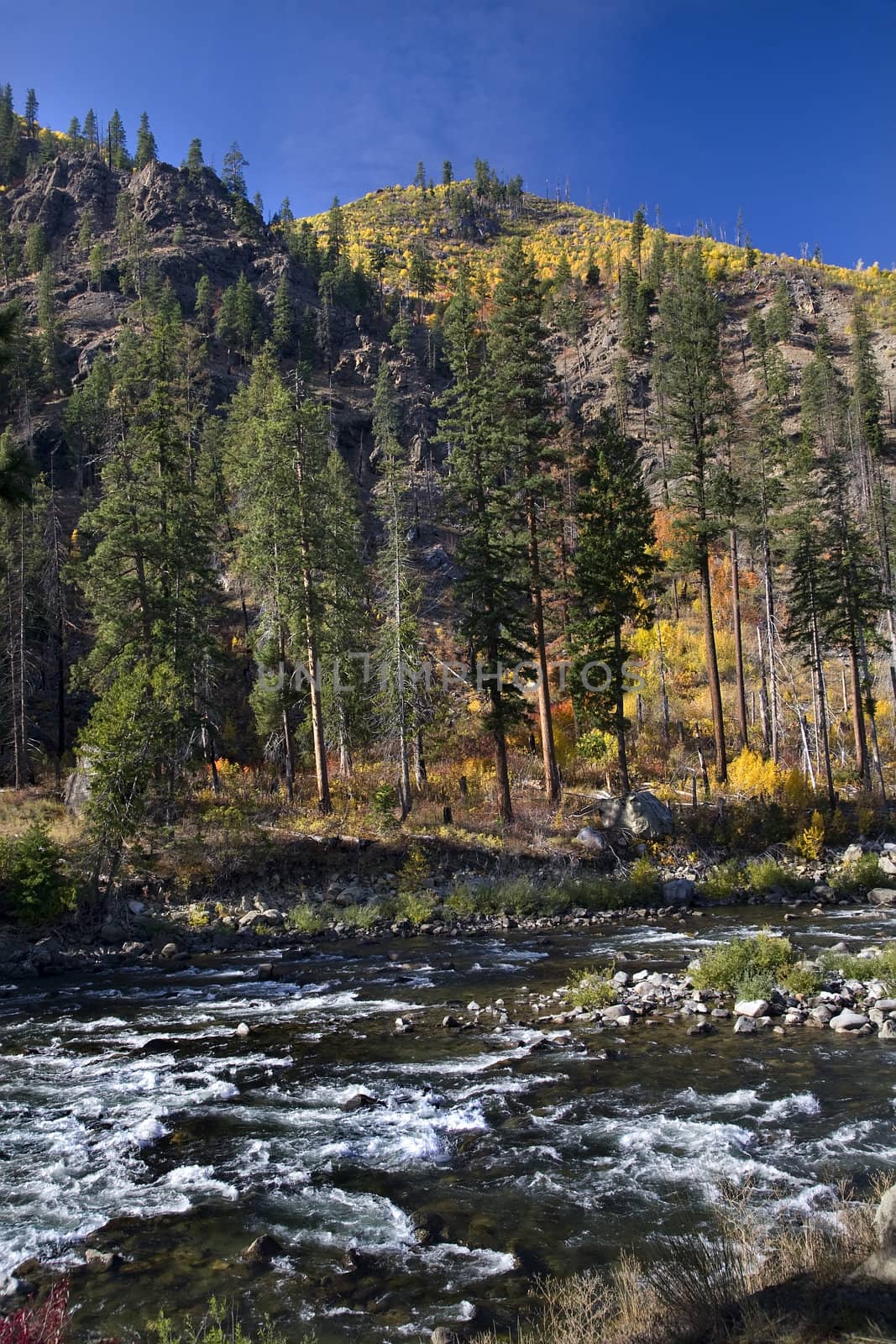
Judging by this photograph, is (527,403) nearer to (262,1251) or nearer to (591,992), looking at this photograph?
(591,992)

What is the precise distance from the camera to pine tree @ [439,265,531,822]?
28391 millimetres

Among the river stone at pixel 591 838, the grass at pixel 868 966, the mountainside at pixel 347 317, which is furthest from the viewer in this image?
the mountainside at pixel 347 317

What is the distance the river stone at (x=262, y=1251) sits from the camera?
6.55m

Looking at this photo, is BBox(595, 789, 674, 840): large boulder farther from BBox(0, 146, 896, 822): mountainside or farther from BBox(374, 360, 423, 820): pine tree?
BBox(0, 146, 896, 822): mountainside

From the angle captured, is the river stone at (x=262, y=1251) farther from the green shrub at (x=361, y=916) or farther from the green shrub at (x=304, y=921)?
the green shrub at (x=361, y=916)

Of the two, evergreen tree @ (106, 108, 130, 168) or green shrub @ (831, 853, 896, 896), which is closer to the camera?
green shrub @ (831, 853, 896, 896)

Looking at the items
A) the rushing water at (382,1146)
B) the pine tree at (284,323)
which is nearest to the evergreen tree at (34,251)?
the pine tree at (284,323)

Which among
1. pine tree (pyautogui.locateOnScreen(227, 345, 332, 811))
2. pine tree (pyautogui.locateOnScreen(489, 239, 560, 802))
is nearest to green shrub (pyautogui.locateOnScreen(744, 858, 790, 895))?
pine tree (pyautogui.locateOnScreen(489, 239, 560, 802))

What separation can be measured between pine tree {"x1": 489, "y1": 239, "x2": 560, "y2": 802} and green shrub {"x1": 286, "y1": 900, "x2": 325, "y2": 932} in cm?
1157

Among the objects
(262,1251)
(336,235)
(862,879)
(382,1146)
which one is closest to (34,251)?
(336,235)

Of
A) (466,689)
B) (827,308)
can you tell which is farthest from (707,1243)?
(827,308)

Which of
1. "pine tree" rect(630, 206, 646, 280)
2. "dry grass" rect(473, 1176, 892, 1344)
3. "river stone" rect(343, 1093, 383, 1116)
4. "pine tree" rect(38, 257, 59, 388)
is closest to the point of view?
"dry grass" rect(473, 1176, 892, 1344)

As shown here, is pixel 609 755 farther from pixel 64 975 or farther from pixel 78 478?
pixel 78 478

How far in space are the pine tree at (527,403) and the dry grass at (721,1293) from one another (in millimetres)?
23669
